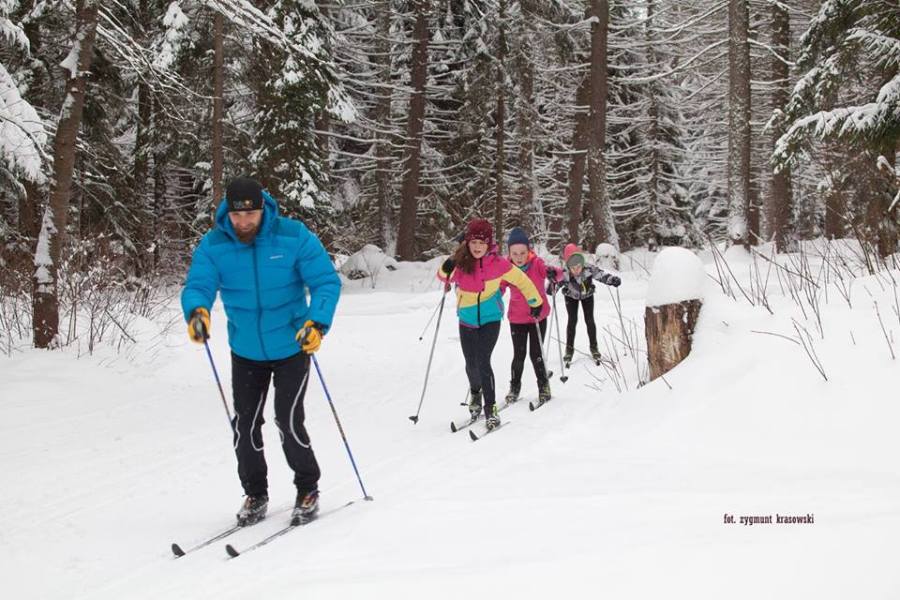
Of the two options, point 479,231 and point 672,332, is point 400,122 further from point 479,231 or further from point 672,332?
point 672,332

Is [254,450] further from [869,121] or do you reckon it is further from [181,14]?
[181,14]

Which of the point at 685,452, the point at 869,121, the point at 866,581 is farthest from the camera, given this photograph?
the point at 869,121

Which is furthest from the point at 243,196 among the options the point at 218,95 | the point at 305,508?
the point at 218,95

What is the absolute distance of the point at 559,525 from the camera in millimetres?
3457

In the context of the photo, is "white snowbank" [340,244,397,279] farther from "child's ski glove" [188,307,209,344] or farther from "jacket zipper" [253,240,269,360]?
"child's ski glove" [188,307,209,344]

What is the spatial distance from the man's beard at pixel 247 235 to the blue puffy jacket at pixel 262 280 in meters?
0.02

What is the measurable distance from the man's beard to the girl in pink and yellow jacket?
303 cm

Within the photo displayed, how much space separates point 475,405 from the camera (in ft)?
24.2

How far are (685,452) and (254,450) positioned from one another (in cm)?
278

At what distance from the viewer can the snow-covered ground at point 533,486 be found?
283 centimetres

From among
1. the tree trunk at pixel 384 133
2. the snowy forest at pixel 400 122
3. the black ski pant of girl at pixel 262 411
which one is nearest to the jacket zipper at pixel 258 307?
the black ski pant of girl at pixel 262 411

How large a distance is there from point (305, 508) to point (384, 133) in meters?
19.6

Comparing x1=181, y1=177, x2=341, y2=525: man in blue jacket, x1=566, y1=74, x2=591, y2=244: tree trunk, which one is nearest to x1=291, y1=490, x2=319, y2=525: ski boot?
x1=181, y1=177, x2=341, y2=525: man in blue jacket

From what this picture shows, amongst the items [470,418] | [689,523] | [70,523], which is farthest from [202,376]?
[689,523]
